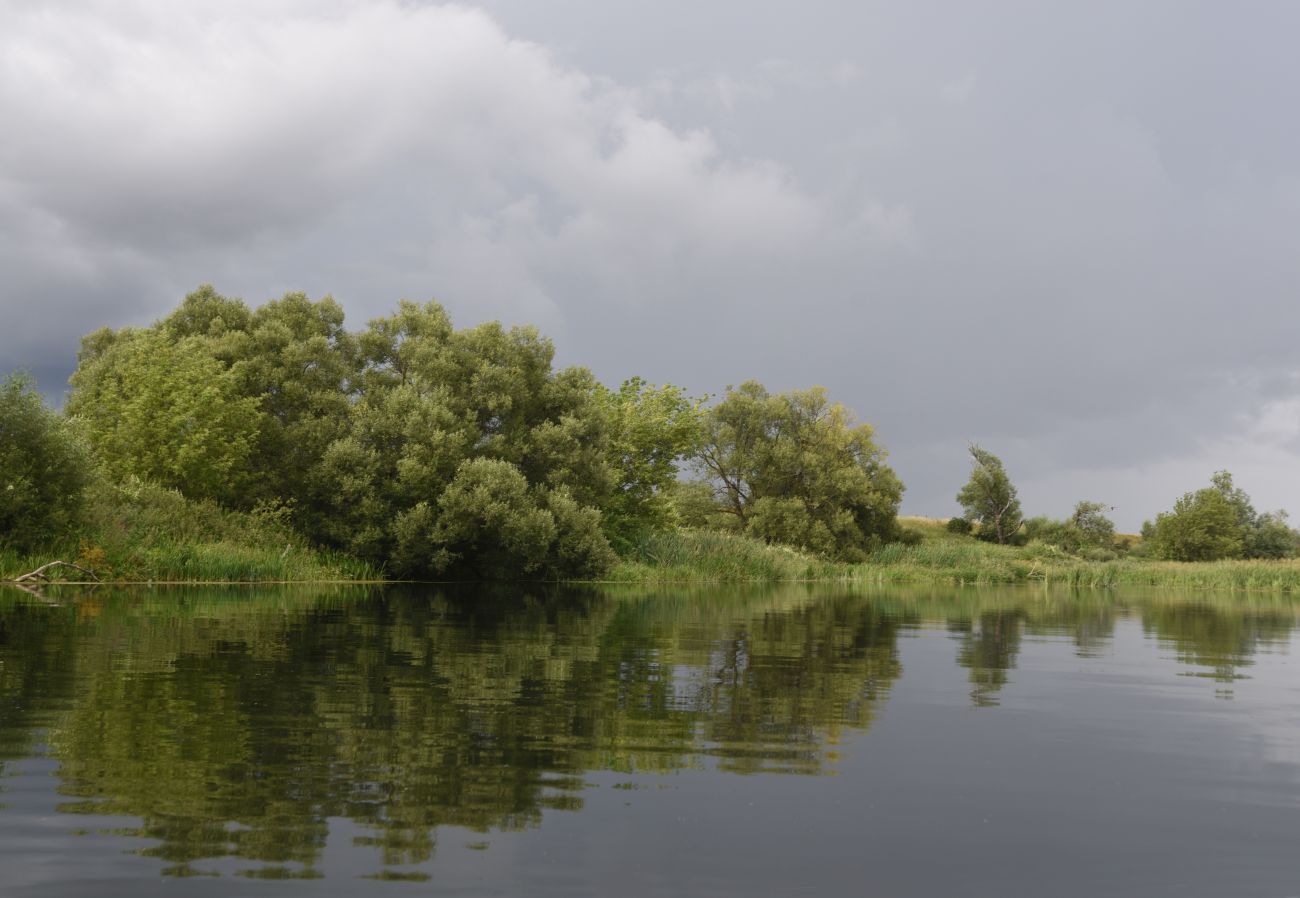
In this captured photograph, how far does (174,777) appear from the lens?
25.5 ft

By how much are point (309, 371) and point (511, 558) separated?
53.5ft

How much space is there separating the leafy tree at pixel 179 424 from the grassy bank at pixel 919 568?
22.1m

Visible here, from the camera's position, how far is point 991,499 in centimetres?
11238

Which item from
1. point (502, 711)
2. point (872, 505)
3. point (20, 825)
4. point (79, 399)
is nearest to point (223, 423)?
point (79, 399)

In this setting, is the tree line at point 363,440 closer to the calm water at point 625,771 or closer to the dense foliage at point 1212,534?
the calm water at point 625,771

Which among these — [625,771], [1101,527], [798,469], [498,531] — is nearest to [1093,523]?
[1101,527]

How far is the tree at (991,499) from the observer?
11181cm

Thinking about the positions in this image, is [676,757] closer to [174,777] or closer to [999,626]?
[174,777]

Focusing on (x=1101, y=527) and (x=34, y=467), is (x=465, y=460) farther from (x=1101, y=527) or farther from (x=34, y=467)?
(x=1101, y=527)

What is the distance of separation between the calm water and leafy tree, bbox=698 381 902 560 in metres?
68.5

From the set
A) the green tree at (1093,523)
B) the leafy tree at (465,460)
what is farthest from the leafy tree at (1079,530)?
the leafy tree at (465,460)

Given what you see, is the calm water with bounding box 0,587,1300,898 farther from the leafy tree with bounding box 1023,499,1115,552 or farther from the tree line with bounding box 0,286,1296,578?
the leafy tree with bounding box 1023,499,1115,552

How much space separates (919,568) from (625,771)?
69.2 meters

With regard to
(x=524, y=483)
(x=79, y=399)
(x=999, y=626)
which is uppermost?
(x=79, y=399)
